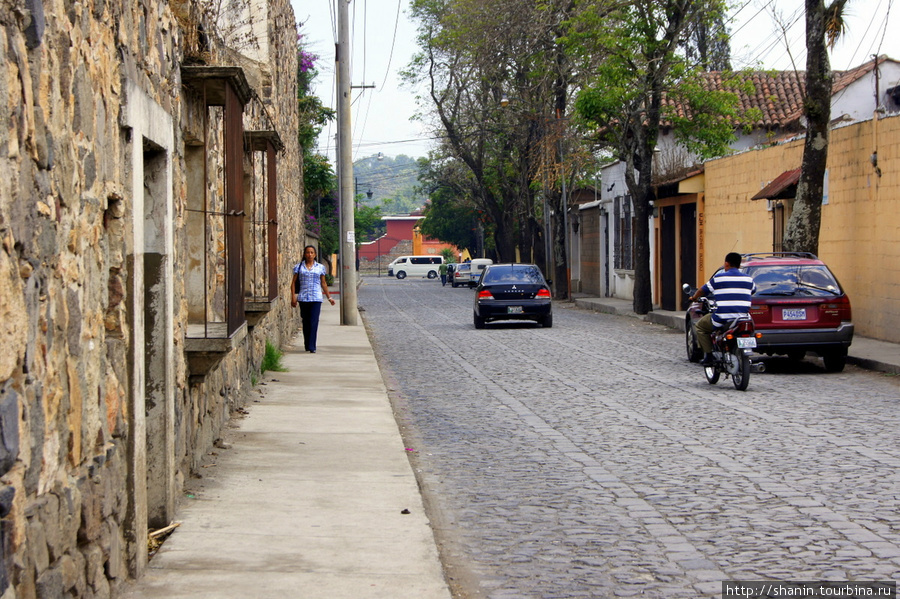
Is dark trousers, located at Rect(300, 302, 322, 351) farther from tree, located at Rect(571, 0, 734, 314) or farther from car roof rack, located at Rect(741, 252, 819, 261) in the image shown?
tree, located at Rect(571, 0, 734, 314)

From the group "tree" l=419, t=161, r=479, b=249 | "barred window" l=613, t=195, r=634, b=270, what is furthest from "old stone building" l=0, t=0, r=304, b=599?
"tree" l=419, t=161, r=479, b=249

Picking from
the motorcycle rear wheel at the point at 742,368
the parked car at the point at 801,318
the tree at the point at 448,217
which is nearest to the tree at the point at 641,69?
the parked car at the point at 801,318

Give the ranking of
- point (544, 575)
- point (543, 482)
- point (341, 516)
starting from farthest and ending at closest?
point (543, 482), point (341, 516), point (544, 575)

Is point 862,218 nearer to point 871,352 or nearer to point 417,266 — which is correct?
point 871,352

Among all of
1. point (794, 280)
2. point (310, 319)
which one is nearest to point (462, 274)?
point (310, 319)

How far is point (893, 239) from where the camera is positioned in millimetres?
18141

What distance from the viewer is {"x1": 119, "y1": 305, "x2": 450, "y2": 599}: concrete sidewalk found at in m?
5.11

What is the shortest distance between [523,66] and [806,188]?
72.2ft

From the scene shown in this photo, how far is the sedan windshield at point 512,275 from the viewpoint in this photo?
2491 centimetres

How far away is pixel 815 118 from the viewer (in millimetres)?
18297

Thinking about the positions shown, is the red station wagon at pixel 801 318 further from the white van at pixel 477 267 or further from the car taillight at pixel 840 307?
the white van at pixel 477 267

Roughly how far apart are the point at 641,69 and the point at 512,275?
22.0 feet

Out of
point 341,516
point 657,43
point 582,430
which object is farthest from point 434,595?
point 657,43

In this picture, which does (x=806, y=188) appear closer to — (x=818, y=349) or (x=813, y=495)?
(x=818, y=349)
